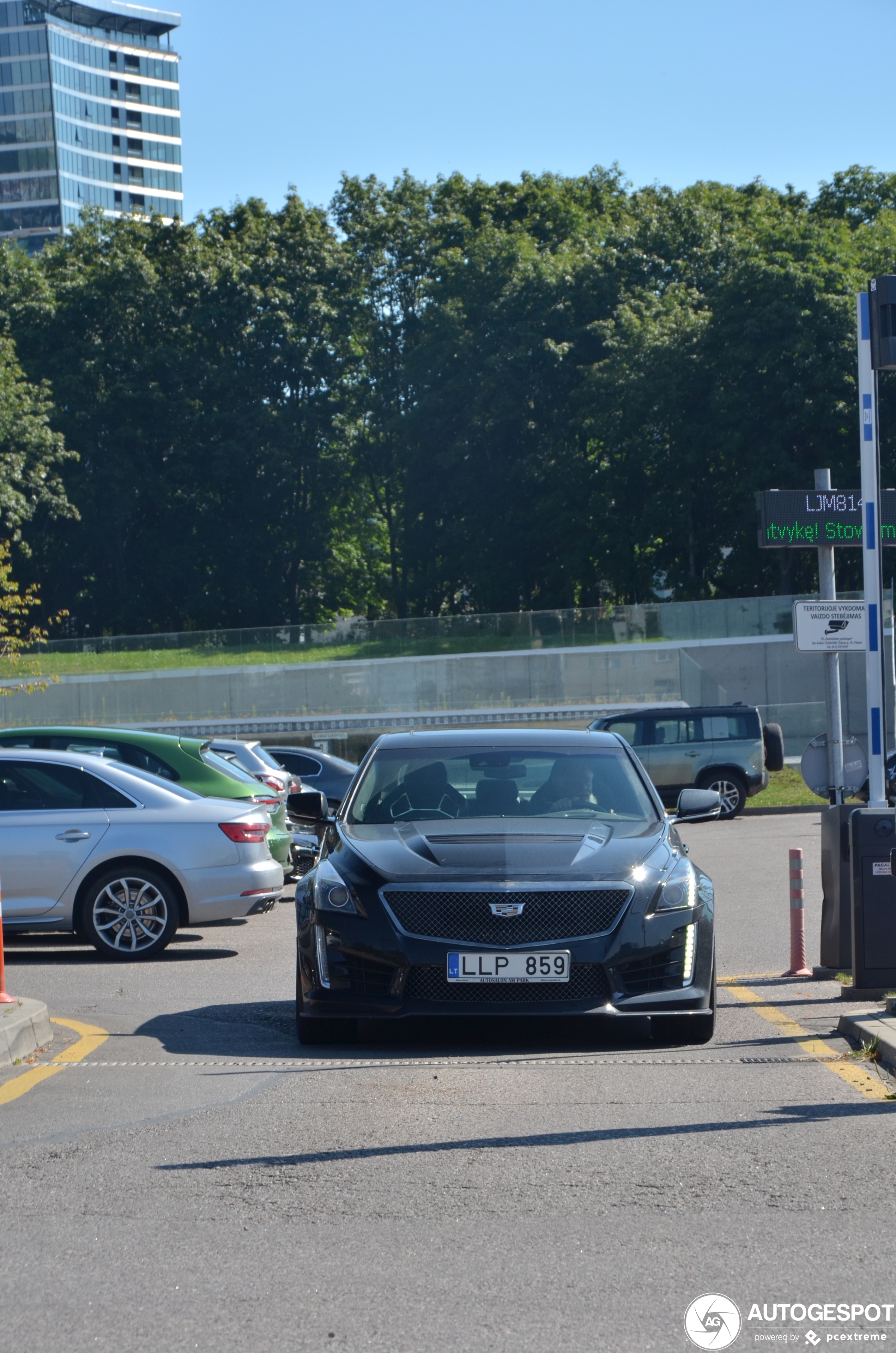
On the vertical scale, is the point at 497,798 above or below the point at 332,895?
above

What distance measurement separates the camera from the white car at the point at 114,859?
1130 cm

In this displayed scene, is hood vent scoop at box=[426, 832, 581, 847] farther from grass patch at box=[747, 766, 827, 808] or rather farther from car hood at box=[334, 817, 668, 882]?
grass patch at box=[747, 766, 827, 808]

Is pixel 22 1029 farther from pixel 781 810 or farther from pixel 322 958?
pixel 781 810

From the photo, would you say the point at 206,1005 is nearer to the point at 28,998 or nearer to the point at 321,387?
the point at 28,998

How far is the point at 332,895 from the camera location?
7203 mm

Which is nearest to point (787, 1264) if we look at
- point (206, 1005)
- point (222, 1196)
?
point (222, 1196)

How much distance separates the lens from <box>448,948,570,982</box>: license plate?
6.91 metres

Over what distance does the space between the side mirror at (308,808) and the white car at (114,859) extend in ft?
9.57

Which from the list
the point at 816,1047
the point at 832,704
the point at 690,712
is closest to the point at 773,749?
the point at 690,712

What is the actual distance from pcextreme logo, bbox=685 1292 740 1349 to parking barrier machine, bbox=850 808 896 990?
4.62 metres

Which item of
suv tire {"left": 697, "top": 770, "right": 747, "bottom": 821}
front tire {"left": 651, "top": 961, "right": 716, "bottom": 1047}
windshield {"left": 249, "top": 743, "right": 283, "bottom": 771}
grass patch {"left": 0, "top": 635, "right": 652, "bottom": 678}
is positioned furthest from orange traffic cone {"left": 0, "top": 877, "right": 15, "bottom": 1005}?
grass patch {"left": 0, "top": 635, "right": 652, "bottom": 678}

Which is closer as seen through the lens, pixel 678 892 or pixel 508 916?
pixel 508 916

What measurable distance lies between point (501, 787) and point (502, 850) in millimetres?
916

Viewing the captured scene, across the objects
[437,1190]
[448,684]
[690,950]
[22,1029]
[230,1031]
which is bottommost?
[448,684]
